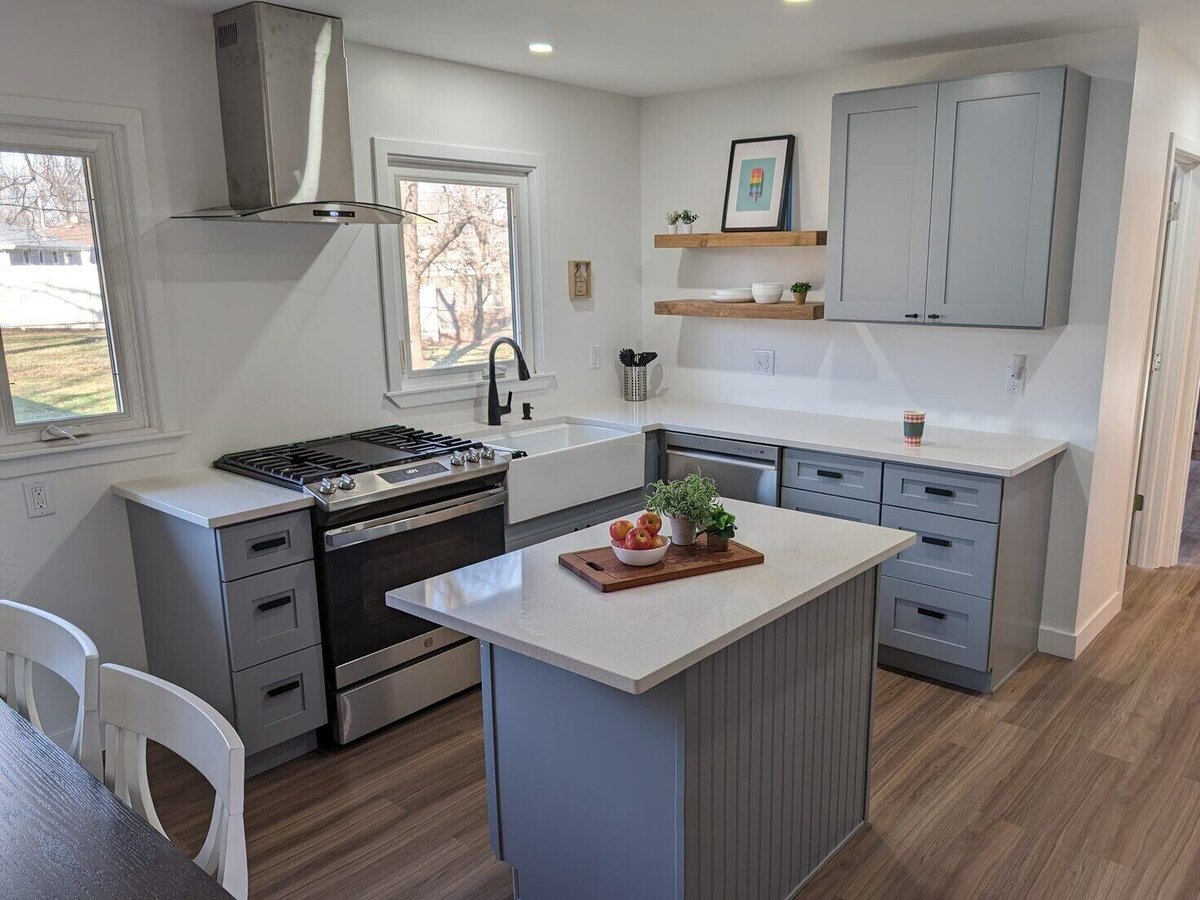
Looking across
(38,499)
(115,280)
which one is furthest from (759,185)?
(38,499)

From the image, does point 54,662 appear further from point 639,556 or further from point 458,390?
point 458,390

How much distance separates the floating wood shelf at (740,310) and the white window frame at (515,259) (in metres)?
0.67

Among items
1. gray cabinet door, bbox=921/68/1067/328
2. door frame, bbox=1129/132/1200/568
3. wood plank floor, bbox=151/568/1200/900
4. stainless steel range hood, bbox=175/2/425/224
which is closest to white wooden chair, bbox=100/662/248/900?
wood plank floor, bbox=151/568/1200/900

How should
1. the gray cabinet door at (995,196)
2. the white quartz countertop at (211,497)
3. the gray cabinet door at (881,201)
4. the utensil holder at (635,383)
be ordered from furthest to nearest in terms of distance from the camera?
the utensil holder at (635,383) < the gray cabinet door at (881,201) < the gray cabinet door at (995,196) < the white quartz countertop at (211,497)

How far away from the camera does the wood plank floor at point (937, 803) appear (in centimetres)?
238

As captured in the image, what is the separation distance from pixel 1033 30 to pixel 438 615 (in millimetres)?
3007

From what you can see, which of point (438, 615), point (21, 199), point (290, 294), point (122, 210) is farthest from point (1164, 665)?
point (21, 199)

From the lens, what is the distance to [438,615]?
76.8 inches

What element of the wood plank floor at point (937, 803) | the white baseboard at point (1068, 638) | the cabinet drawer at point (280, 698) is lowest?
the wood plank floor at point (937, 803)

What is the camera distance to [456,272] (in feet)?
13.0

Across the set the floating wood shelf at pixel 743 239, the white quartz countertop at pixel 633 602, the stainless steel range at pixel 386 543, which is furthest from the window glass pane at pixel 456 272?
the white quartz countertop at pixel 633 602

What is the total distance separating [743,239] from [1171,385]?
2221 millimetres

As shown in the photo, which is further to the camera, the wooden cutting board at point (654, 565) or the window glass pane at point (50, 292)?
the window glass pane at point (50, 292)

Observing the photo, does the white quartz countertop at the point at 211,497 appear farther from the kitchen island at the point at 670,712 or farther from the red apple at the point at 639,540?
the red apple at the point at 639,540
